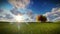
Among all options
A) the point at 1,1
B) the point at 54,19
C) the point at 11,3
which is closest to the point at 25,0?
the point at 11,3

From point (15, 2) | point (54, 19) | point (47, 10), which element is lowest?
point (54, 19)

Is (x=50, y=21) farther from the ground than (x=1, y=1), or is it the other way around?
(x=1, y=1)

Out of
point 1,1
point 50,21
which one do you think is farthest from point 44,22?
point 1,1

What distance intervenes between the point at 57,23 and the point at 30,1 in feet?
1.76

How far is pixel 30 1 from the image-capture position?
2.25 m

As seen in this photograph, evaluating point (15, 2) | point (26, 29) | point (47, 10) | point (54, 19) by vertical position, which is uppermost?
point (15, 2)

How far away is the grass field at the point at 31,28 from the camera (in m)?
2.21

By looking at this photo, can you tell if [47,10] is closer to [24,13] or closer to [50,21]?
[50,21]

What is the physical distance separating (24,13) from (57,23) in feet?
1.74

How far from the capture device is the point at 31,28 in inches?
87.7

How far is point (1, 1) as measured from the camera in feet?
7.32

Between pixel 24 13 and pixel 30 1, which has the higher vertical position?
pixel 30 1

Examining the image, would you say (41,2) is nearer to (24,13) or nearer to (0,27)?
(24,13)

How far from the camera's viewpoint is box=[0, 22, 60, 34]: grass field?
221cm
